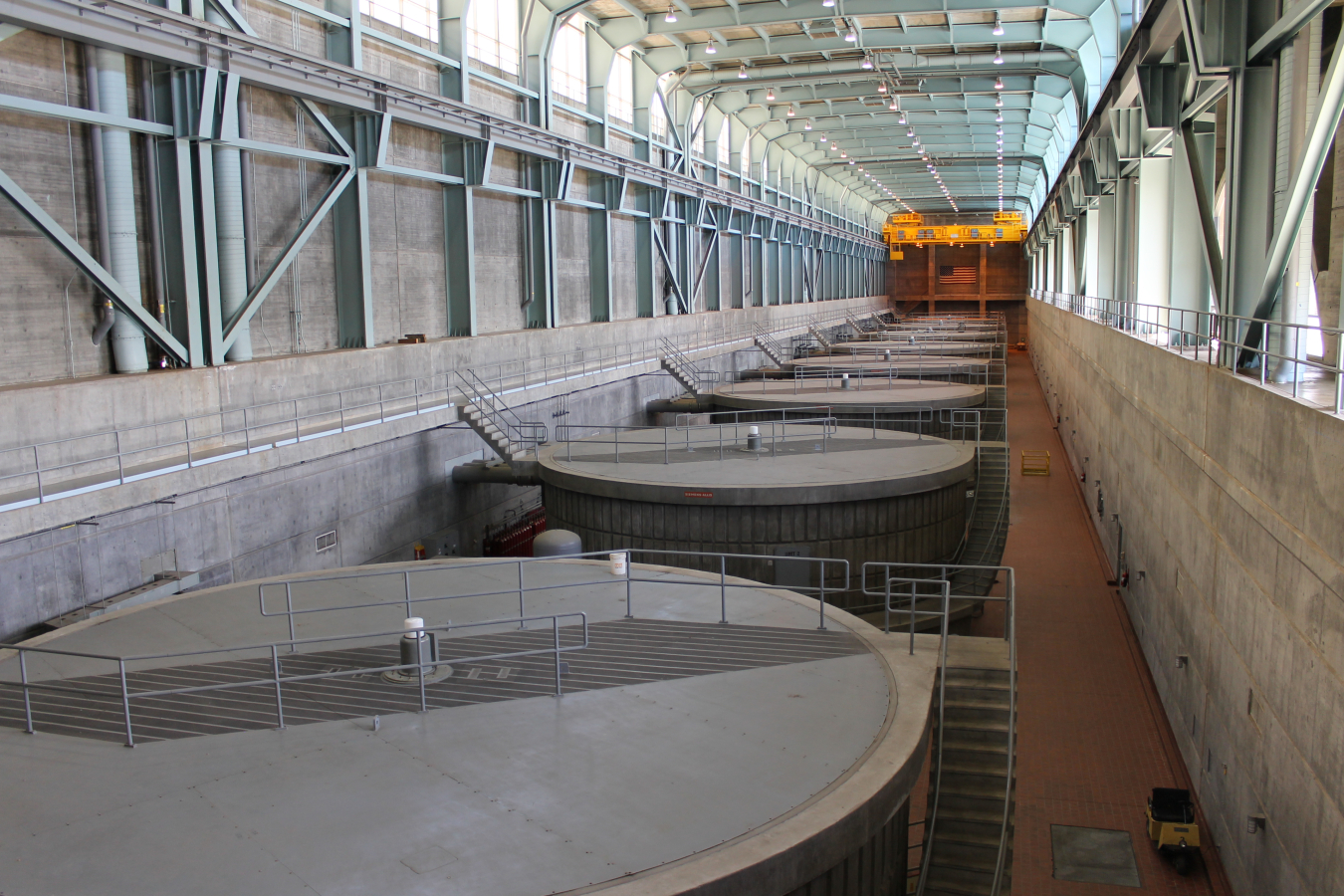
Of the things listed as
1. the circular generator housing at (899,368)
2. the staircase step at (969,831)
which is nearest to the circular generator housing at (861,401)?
the circular generator housing at (899,368)

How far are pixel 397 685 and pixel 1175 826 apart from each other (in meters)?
9.08

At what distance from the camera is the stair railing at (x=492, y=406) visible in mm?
24531

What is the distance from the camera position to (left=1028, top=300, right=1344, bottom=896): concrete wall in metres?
8.52

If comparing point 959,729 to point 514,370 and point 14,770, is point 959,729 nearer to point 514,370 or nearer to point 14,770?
point 14,770

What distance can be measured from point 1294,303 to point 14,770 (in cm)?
1489

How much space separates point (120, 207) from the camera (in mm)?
16750

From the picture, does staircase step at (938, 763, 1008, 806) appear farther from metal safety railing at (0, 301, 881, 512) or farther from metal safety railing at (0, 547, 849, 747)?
metal safety railing at (0, 301, 881, 512)

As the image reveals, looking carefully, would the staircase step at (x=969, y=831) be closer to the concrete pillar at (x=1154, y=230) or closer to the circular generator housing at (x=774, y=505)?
the circular generator housing at (x=774, y=505)

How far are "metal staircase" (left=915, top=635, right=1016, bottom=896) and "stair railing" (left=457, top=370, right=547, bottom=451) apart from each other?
1449 centimetres

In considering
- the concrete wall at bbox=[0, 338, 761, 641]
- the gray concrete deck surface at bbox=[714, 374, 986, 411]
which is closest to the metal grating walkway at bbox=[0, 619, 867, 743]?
the concrete wall at bbox=[0, 338, 761, 641]

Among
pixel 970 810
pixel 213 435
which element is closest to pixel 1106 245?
pixel 213 435

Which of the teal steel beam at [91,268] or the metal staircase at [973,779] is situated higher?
the teal steel beam at [91,268]

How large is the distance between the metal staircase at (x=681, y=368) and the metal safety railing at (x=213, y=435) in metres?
8.46

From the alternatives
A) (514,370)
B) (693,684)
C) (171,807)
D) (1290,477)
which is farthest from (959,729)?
(514,370)
